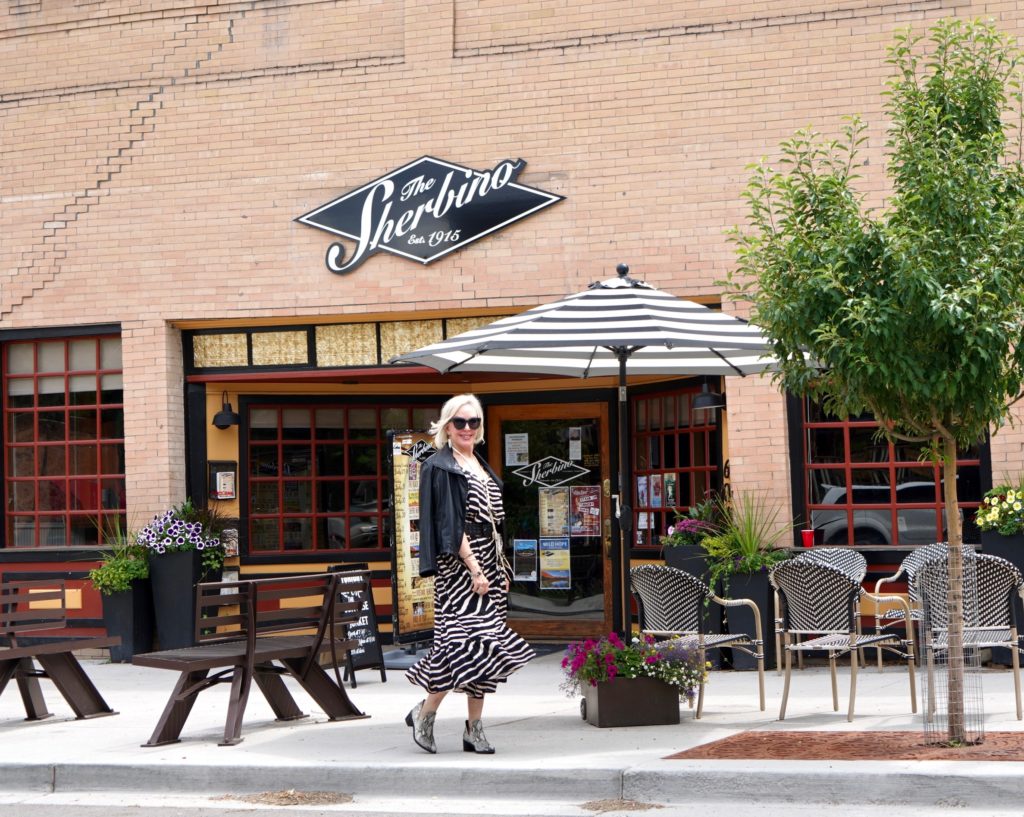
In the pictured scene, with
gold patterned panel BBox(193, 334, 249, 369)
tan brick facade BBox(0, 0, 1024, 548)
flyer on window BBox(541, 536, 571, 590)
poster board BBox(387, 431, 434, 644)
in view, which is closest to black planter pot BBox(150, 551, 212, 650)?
tan brick facade BBox(0, 0, 1024, 548)

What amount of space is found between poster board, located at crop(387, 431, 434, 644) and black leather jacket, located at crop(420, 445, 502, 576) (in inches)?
162

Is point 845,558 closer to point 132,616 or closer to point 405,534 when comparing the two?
point 405,534

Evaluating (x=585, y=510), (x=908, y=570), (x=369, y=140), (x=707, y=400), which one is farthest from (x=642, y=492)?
(x=369, y=140)

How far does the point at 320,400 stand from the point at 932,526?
5.98 m

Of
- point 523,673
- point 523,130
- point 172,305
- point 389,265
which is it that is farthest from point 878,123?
point 172,305

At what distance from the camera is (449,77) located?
42.2ft

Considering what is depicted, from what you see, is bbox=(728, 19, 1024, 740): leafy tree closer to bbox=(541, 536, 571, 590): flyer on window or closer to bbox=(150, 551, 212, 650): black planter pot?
bbox=(541, 536, 571, 590): flyer on window

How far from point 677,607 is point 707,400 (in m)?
3.43

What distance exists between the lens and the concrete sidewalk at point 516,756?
6648 millimetres

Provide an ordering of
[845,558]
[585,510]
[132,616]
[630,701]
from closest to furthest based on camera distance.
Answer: [630,701] → [845,558] → [132,616] → [585,510]

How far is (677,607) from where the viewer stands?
29.3 feet

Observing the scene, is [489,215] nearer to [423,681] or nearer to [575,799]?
[423,681]

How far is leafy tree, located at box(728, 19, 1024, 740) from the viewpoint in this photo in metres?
7.05

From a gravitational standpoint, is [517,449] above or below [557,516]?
above
